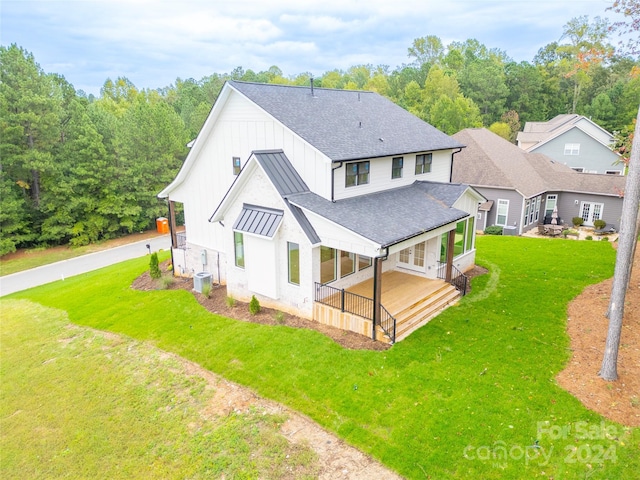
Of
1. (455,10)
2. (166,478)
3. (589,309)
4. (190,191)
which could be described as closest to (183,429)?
(166,478)

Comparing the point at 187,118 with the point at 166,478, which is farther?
the point at 187,118

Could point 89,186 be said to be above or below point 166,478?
above

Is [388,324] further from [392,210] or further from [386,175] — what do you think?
[386,175]

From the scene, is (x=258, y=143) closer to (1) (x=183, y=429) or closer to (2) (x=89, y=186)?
(1) (x=183, y=429)

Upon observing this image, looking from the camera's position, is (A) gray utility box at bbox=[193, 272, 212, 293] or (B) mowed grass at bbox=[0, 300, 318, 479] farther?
(A) gray utility box at bbox=[193, 272, 212, 293]

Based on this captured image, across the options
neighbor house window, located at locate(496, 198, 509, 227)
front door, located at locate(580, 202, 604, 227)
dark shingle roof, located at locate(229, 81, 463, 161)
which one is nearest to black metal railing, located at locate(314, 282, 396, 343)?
dark shingle roof, located at locate(229, 81, 463, 161)

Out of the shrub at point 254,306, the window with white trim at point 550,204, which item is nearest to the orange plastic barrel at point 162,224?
the shrub at point 254,306

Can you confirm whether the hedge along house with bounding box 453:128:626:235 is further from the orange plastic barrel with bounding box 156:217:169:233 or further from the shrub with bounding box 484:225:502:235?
the orange plastic barrel with bounding box 156:217:169:233
